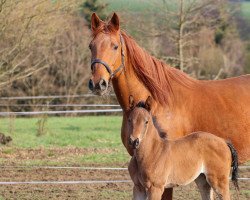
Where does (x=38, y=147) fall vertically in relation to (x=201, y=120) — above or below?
below

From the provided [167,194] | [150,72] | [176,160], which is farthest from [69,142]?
[176,160]

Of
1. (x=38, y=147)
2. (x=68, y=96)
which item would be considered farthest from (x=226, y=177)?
(x=68, y=96)

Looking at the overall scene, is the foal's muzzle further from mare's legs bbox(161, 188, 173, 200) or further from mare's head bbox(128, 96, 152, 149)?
mare's legs bbox(161, 188, 173, 200)

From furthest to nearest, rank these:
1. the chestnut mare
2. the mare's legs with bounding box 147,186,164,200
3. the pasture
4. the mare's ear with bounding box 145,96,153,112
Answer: the pasture < the chestnut mare < the mare's ear with bounding box 145,96,153,112 < the mare's legs with bounding box 147,186,164,200

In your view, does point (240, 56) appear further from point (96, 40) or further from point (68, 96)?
point (96, 40)

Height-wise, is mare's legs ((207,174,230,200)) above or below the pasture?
above

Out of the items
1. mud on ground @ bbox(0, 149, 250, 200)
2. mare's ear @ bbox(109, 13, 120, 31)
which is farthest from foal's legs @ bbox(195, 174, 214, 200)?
mud on ground @ bbox(0, 149, 250, 200)

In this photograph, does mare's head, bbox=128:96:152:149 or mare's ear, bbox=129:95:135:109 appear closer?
mare's head, bbox=128:96:152:149

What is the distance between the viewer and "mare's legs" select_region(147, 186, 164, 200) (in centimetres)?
572

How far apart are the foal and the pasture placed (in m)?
2.41

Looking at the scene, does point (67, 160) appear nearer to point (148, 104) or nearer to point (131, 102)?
point (131, 102)

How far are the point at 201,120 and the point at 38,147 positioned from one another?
7921 mm

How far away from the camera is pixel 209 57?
29.2 m

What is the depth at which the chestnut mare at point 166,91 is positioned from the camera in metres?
6.17
